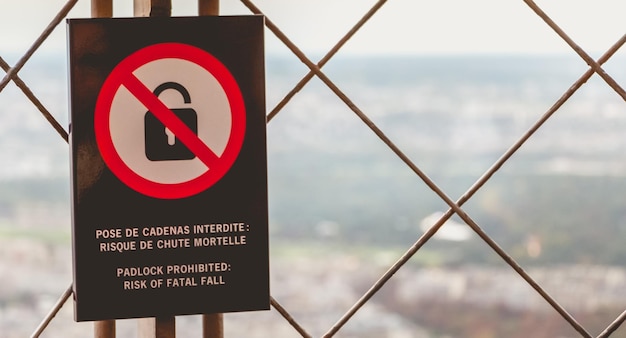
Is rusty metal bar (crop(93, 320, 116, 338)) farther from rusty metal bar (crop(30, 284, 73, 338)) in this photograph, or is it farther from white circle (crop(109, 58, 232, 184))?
white circle (crop(109, 58, 232, 184))

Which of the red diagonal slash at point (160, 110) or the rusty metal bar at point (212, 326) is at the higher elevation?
the red diagonal slash at point (160, 110)

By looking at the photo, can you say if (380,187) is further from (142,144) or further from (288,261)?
(142,144)

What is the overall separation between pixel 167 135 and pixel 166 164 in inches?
1.2

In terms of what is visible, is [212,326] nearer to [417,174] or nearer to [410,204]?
[417,174]

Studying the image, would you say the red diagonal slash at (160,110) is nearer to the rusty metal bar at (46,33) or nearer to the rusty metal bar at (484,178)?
the rusty metal bar at (46,33)

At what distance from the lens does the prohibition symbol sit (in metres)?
0.75

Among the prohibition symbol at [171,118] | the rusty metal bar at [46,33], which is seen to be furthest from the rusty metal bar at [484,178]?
the rusty metal bar at [46,33]

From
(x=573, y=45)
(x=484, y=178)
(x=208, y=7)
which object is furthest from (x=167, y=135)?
(x=573, y=45)

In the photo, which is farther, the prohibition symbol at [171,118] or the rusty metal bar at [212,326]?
the rusty metal bar at [212,326]

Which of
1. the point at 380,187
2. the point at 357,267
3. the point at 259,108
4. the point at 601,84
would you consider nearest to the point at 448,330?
the point at 357,267

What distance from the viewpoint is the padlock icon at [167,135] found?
0.75 metres

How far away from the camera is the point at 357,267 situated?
1.37 m

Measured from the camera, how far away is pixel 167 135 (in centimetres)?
75

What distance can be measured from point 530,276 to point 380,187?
2.05 feet
